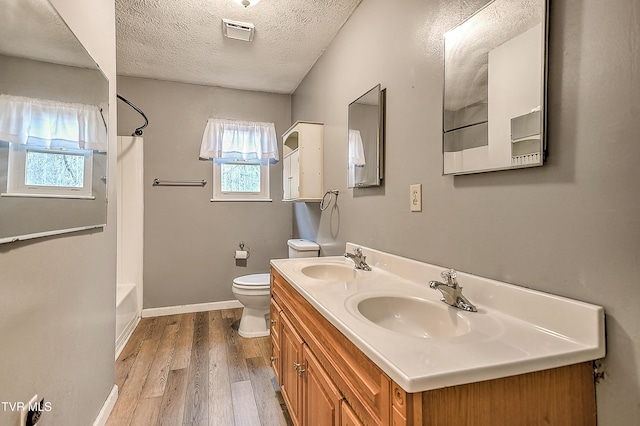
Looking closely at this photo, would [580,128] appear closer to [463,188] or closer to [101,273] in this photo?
[463,188]

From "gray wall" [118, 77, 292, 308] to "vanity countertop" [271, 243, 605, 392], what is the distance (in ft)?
7.48

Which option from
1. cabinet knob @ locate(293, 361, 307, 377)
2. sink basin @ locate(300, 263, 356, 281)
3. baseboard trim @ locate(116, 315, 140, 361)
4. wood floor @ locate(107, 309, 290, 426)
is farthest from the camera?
baseboard trim @ locate(116, 315, 140, 361)

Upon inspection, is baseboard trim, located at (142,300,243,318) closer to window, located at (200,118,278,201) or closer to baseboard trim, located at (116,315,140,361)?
baseboard trim, located at (116,315,140,361)

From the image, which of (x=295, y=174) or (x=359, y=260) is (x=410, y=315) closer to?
(x=359, y=260)

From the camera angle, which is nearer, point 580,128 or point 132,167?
point 580,128

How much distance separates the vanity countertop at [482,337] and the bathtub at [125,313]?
6.51 ft

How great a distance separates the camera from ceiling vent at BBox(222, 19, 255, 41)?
213 centimetres

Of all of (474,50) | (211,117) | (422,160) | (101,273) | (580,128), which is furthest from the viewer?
(211,117)

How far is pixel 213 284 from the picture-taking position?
3.26 m

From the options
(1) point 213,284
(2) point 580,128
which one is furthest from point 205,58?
(2) point 580,128

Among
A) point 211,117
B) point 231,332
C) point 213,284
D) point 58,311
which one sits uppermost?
point 211,117

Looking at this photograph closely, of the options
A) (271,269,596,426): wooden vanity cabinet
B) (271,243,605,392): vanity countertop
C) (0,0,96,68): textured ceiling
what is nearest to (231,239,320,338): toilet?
(271,243,605,392): vanity countertop

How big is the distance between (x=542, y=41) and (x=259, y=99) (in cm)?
293

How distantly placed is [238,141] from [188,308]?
5.92ft
